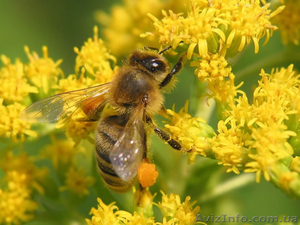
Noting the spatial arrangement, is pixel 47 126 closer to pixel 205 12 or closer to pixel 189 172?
pixel 189 172

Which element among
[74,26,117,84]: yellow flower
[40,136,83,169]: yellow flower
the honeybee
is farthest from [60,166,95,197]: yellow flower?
[74,26,117,84]: yellow flower

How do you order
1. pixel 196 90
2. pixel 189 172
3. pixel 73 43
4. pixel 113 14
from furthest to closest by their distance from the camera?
pixel 73 43 < pixel 113 14 < pixel 189 172 < pixel 196 90

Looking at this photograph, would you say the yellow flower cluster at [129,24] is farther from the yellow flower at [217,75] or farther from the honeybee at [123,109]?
the yellow flower at [217,75]

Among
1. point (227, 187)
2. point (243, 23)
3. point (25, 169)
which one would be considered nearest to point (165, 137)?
point (243, 23)

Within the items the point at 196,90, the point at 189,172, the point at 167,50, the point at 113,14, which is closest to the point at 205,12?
the point at 167,50

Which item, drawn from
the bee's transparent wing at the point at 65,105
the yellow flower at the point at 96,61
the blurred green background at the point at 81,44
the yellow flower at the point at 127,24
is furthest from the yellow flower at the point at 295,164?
the yellow flower at the point at 127,24

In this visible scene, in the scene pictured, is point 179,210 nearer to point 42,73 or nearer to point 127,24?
point 42,73
